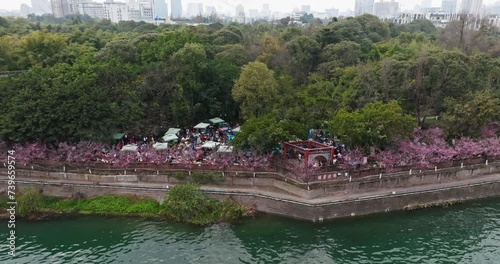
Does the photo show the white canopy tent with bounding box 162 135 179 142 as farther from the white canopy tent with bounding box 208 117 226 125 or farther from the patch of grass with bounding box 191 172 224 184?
the patch of grass with bounding box 191 172 224 184

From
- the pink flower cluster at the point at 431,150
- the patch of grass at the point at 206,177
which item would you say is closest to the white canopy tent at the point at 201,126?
the patch of grass at the point at 206,177

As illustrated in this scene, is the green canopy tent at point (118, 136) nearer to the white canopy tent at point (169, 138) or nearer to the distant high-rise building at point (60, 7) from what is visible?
the white canopy tent at point (169, 138)

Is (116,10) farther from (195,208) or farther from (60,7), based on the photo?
(195,208)

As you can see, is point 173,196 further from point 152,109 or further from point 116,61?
point 116,61

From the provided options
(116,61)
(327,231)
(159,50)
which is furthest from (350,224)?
(159,50)

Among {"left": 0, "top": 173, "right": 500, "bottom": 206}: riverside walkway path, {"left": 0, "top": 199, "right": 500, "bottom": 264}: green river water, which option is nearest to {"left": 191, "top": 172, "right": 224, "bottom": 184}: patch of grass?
{"left": 0, "top": 173, "right": 500, "bottom": 206}: riverside walkway path

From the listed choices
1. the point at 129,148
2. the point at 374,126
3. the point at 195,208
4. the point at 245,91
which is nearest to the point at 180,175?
the point at 195,208

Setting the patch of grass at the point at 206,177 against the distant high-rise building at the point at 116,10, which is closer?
the patch of grass at the point at 206,177
